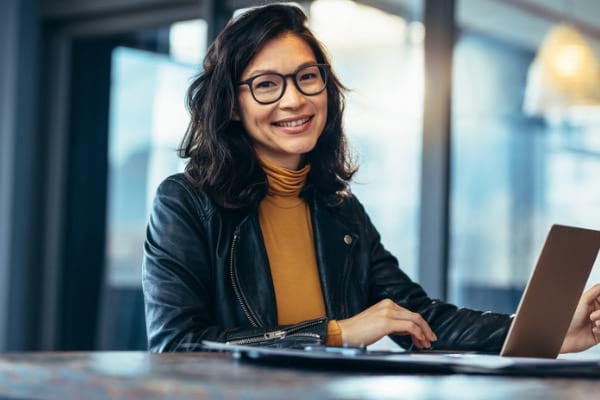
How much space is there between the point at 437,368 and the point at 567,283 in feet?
1.32

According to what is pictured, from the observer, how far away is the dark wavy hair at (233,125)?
6.06ft

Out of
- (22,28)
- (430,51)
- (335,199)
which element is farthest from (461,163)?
(22,28)

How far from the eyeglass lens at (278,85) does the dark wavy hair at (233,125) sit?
47mm

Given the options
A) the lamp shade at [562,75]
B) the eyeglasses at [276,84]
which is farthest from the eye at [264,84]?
the lamp shade at [562,75]

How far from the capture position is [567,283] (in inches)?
53.1

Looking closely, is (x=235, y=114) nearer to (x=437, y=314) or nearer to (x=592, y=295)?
(x=437, y=314)

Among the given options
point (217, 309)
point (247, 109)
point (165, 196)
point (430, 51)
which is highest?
point (430, 51)

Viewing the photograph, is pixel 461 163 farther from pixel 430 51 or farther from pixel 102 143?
pixel 102 143

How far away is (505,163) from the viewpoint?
3467mm

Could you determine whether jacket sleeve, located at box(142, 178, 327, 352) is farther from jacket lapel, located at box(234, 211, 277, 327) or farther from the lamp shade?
the lamp shade

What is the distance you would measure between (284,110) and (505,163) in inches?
69.2

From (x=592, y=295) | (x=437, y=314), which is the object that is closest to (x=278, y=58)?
(x=437, y=314)

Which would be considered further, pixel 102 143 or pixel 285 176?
pixel 102 143

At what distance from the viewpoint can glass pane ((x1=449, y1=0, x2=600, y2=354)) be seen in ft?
11.0
